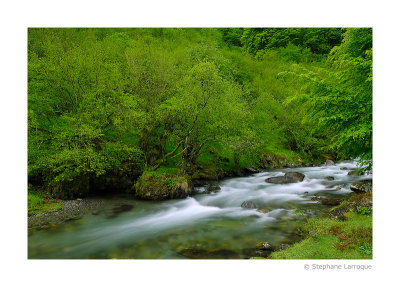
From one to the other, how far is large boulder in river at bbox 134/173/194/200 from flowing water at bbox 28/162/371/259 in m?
0.61

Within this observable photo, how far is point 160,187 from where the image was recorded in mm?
16141

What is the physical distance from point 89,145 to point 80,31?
14196 millimetres

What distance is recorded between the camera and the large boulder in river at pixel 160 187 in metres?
15.9

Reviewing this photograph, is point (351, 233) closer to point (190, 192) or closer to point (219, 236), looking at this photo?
point (219, 236)

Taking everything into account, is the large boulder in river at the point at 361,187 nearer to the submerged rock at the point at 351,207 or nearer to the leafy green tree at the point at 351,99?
the submerged rock at the point at 351,207

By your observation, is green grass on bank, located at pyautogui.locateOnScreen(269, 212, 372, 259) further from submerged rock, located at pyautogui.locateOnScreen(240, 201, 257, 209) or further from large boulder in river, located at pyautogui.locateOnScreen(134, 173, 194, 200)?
large boulder in river, located at pyautogui.locateOnScreen(134, 173, 194, 200)

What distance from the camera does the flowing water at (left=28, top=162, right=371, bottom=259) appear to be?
9.02 metres

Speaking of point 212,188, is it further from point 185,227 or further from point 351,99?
point 351,99

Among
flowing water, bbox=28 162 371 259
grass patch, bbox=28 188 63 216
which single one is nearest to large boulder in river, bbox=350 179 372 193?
flowing water, bbox=28 162 371 259

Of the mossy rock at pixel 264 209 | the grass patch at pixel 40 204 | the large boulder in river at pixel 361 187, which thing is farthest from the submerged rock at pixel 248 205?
the grass patch at pixel 40 204

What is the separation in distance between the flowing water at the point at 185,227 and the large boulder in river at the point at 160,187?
24.2 inches

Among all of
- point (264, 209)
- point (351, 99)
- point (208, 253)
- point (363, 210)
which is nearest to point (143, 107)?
point (264, 209)

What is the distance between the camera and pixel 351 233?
8.24 m
